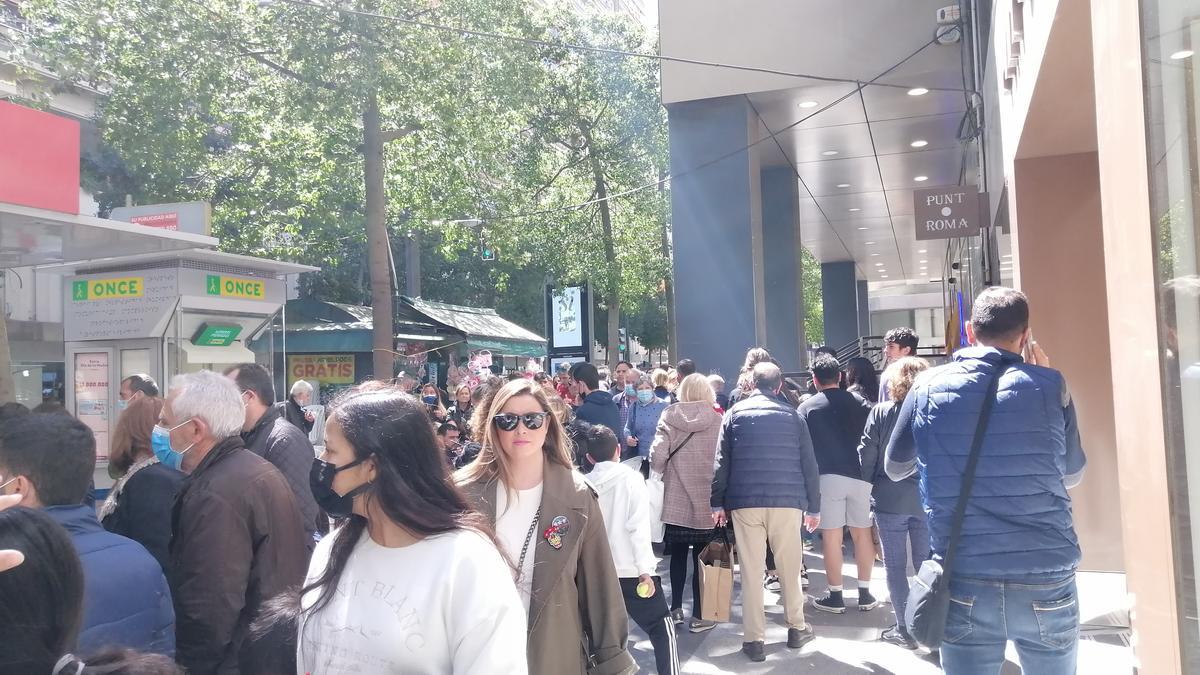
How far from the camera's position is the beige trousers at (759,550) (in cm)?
620

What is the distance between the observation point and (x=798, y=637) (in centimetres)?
639

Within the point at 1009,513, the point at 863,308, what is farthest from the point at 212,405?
the point at 863,308

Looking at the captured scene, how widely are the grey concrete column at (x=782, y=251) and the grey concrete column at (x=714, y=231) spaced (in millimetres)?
3466

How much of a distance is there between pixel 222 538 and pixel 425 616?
160cm

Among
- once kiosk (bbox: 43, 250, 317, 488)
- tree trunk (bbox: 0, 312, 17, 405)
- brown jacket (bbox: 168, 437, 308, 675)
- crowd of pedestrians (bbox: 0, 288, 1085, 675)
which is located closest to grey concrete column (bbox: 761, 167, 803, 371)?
once kiosk (bbox: 43, 250, 317, 488)

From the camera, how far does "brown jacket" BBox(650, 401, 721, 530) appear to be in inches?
268

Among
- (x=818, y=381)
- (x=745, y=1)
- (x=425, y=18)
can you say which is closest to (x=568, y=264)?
(x=425, y=18)

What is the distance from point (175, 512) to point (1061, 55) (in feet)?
17.6

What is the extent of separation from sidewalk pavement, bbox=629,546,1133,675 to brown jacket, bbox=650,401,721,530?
0.78 meters

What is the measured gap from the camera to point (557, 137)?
982 inches

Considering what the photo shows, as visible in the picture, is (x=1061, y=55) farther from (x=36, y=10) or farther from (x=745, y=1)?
(x=36, y=10)

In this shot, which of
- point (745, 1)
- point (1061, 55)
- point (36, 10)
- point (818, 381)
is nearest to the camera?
A: point (1061, 55)

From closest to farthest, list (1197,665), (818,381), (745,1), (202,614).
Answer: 1. (1197,665)
2. (202,614)
3. (818,381)
4. (745,1)

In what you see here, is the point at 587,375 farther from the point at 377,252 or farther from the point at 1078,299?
the point at 377,252
